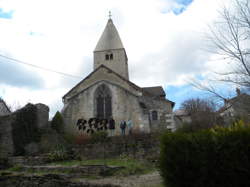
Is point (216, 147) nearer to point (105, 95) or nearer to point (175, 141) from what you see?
point (175, 141)

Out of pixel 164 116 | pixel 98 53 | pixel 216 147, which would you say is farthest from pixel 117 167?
pixel 98 53

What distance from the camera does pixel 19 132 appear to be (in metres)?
15.1

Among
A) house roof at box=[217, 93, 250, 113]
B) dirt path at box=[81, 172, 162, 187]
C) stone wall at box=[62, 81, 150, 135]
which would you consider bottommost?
dirt path at box=[81, 172, 162, 187]

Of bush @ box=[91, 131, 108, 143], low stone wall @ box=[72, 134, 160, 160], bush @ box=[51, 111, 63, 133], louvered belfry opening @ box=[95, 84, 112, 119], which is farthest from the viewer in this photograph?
louvered belfry opening @ box=[95, 84, 112, 119]

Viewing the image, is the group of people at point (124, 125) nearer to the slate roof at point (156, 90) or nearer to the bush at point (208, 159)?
the slate roof at point (156, 90)

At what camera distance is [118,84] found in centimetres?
2041

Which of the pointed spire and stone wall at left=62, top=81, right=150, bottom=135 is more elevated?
the pointed spire

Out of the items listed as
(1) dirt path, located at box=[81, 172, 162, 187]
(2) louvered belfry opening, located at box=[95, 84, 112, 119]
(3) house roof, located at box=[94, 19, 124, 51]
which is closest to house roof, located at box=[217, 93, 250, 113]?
(1) dirt path, located at box=[81, 172, 162, 187]

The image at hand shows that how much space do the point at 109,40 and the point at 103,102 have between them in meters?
15.2

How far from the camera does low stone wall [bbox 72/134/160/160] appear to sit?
42.1 feet

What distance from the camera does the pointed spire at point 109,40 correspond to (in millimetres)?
32281

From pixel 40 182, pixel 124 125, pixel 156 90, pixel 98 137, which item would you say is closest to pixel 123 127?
pixel 124 125

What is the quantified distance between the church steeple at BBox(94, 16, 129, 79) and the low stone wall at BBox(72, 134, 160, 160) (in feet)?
60.5

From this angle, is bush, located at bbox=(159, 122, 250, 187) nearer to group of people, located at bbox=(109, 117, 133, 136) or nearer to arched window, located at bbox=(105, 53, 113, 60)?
group of people, located at bbox=(109, 117, 133, 136)
